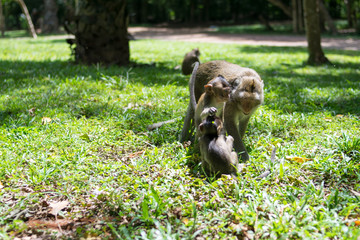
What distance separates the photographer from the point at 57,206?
282 cm

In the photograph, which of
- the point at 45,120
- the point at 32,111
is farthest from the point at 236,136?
the point at 32,111

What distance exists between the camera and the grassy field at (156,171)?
2553mm

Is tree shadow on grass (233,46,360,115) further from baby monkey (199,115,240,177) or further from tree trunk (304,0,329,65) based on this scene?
baby monkey (199,115,240,177)

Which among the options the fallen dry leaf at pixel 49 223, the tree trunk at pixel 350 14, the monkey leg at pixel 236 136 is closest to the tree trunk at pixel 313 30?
the monkey leg at pixel 236 136

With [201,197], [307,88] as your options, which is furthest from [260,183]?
[307,88]

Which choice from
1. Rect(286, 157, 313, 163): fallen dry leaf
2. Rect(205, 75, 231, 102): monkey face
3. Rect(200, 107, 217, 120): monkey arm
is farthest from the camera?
Result: Rect(286, 157, 313, 163): fallen dry leaf

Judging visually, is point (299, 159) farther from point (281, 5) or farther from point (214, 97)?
point (281, 5)

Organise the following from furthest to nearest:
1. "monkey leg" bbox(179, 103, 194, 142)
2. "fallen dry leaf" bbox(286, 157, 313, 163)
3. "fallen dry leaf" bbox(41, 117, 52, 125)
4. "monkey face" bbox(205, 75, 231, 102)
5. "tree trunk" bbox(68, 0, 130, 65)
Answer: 1. "tree trunk" bbox(68, 0, 130, 65)
2. "fallen dry leaf" bbox(41, 117, 52, 125)
3. "monkey leg" bbox(179, 103, 194, 142)
4. "fallen dry leaf" bbox(286, 157, 313, 163)
5. "monkey face" bbox(205, 75, 231, 102)

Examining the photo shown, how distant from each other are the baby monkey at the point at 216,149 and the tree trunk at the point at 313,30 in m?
7.82

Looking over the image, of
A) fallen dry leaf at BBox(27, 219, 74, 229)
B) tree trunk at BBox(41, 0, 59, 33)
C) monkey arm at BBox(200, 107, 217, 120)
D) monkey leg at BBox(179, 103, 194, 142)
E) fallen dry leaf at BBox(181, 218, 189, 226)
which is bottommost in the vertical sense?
fallen dry leaf at BBox(181, 218, 189, 226)

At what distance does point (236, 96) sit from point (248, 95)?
6.0 inches

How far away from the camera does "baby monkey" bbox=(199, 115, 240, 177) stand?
3.08 meters

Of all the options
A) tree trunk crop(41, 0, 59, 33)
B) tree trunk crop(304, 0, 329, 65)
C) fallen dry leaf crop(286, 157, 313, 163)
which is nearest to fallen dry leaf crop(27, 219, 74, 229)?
fallen dry leaf crop(286, 157, 313, 163)

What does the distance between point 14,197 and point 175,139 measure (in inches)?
79.0
